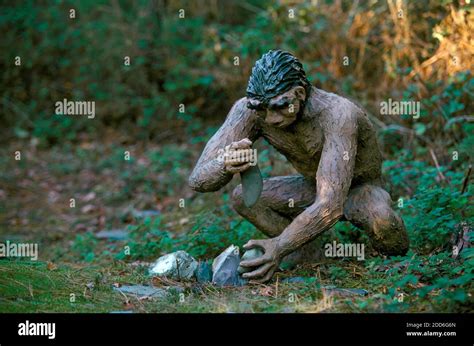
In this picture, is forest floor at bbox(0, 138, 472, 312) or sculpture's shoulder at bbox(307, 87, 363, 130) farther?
sculpture's shoulder at bbox(307, 87, 363, 130)

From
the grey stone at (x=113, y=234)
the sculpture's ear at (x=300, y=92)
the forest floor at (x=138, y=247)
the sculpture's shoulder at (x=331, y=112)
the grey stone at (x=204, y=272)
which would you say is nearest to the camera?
the forest floor at (x=138, y=247)

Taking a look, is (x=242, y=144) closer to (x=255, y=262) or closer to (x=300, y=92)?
(x=300, y=92)

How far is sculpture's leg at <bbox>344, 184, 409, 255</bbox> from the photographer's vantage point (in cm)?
524

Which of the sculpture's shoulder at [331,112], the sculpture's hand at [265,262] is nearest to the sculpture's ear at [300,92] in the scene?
the sculpture's shoulder at [331,112]

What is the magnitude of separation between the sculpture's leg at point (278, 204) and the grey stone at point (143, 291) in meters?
0.87

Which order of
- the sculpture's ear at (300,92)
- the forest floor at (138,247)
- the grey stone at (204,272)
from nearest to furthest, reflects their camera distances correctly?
the forest floor at (138,247)
the sculpture's ear at (300,92)
the grey stone at (204,272)

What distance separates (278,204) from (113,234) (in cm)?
320

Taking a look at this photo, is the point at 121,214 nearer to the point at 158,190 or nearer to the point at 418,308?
the point at 158,190

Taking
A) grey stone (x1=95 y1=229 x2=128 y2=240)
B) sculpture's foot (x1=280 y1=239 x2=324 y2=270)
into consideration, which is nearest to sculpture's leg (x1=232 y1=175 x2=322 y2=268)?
sculpture's foot (x1=280 y1=239 x2=324 y2=270)

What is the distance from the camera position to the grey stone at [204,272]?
5.20 metres

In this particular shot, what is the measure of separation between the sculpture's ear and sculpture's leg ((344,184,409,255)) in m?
0.92

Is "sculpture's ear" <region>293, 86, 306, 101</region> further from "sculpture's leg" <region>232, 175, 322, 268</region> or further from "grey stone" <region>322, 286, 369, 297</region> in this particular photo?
"grey stone" <region>322, 286, 369, 297</region>

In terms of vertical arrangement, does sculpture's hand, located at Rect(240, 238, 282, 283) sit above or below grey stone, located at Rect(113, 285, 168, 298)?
above

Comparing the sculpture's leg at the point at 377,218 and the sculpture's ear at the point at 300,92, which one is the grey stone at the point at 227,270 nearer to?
the sculpture's leg at the point at 377,218
